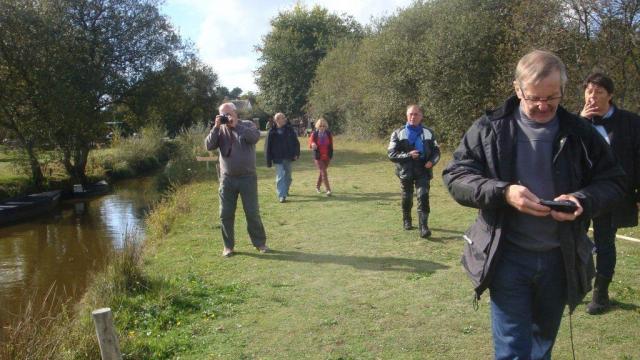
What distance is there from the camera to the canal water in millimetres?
8641

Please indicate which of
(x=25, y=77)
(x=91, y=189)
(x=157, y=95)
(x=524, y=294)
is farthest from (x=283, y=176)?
(x=157, y=95)

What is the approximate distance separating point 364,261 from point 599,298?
9.67ft

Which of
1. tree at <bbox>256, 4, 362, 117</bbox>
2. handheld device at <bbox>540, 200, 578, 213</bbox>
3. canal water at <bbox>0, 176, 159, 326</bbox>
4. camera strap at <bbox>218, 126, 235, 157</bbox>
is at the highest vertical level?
tree at <bbox>256, 4, 362, 117</bbox>

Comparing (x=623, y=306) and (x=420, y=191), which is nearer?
(x=623, y=306)

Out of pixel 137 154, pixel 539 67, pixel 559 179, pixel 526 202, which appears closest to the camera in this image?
pixel 526 202

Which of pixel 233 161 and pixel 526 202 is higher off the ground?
pixel 233 161

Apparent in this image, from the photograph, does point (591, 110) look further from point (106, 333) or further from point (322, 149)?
point (322, 149)

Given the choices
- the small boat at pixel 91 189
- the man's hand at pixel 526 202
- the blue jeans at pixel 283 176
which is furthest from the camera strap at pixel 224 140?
the small boat at pixel 91 189

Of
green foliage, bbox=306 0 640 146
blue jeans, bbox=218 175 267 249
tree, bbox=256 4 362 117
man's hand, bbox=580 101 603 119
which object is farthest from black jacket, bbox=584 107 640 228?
tree, bbox=256 4 362 117

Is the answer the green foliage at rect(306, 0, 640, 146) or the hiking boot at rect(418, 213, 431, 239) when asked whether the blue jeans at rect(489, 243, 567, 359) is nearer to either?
the green foliage at rect(306, 0, 640, 146)

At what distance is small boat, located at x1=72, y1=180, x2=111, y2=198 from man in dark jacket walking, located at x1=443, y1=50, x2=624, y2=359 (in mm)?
19457

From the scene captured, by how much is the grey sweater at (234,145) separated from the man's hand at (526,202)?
5.24 metres

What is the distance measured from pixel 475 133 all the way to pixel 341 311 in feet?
9.41

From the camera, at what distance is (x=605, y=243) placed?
182 inches
